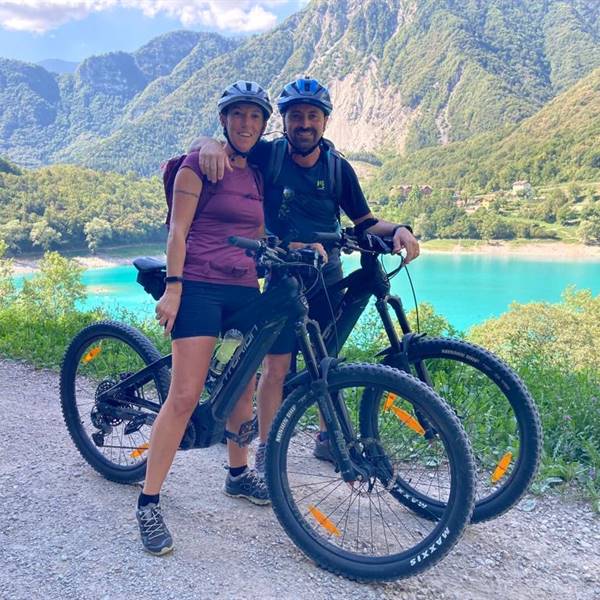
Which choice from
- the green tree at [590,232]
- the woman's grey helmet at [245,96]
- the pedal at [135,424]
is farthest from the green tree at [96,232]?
the woman's grey helmet at [245,96]

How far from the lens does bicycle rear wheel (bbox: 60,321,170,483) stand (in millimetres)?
3271

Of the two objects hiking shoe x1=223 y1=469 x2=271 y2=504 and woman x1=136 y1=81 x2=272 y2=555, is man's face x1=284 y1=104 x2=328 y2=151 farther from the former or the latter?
hiking shoe x1=223 y1=469 x2=271 y2=504

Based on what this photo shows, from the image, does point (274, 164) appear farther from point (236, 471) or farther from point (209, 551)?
point (209, 551)

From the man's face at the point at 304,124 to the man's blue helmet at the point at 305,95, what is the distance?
0.10 ft

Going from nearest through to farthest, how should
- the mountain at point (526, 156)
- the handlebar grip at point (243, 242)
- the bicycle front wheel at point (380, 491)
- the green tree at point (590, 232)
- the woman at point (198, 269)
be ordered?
the bicycle front wheel at point (380, 491), the handlebar grip at point (243, 242), the woman at point (198, 269), the green tree at point (590, 232), the mountain at point (526, 156)

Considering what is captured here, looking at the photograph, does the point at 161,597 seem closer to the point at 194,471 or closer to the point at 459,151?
the point at 194,471

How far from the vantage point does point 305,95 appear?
9.61 ft

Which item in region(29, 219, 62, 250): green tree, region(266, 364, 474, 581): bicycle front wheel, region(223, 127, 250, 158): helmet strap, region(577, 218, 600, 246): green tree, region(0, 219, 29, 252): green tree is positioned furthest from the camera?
region(577, 218, 600, 246): green tree

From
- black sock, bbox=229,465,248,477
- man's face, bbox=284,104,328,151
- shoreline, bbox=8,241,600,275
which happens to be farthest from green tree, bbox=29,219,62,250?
man's face, bbox=284,104,328,151

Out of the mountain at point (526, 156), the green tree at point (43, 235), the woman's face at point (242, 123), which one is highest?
the mountain at point (526, 156)

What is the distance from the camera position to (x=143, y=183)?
338 feet

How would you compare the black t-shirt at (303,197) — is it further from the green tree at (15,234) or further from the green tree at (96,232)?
the green tree at (15,234)

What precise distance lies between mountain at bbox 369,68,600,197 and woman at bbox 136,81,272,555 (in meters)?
107

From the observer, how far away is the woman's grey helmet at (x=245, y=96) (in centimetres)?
271
